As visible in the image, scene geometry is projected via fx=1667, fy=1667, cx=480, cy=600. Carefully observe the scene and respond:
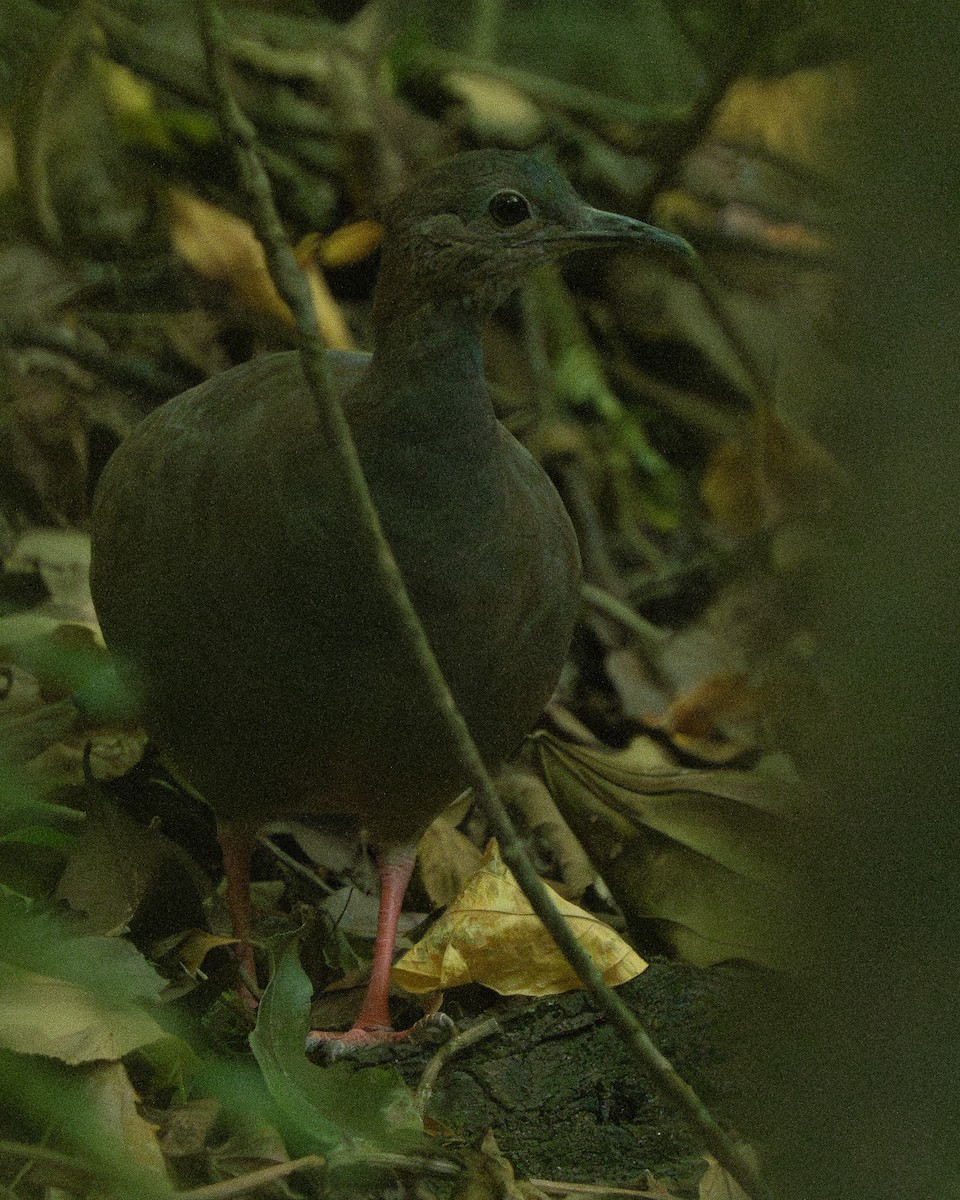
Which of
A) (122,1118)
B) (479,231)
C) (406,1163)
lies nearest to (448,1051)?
(406,1163)

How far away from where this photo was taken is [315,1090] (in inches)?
105

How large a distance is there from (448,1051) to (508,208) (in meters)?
1.56

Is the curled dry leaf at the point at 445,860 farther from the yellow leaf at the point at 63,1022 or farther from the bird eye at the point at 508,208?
the bird eye at the point at 508,208

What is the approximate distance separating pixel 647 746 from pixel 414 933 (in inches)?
41.8

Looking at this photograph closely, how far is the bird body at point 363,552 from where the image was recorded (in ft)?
9.89

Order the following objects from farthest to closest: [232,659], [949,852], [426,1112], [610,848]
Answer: [610,848] < [232,659] < [426,1112] < [949,852]

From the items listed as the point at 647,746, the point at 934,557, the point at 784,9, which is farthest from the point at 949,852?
the point at 784,9

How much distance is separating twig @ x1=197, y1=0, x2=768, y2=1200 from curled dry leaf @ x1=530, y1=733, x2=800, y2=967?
96 centimetres

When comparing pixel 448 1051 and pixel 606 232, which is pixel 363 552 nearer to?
pixel 606 232

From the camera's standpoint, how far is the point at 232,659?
3.14 m

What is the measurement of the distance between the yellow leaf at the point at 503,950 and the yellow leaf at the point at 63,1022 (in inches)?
29.1

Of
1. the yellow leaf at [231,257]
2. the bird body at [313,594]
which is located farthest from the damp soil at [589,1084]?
the yellow leaf at [231,257]

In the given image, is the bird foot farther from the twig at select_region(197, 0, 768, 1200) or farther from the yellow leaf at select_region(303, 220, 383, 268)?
the yellow leaf at select_region(303, 220, 383, 268)

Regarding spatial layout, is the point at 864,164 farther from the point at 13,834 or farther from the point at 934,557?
the point at 13,834
